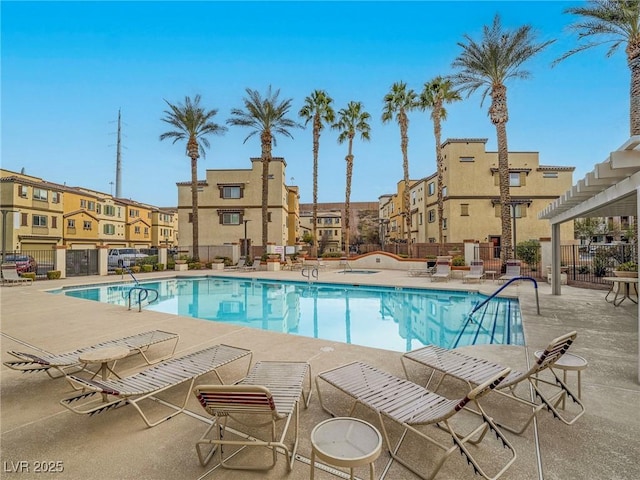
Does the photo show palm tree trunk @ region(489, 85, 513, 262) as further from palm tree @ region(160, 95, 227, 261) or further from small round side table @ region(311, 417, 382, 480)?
palm tree @ region(160, 95, 227, 261)

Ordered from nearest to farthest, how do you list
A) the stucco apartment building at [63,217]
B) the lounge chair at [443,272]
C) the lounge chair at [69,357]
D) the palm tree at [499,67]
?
the lounge chair at [69,357] < the palm tree at [499,67] < the lounge chair at [443,272] < the stucco apartment building at [63,217]

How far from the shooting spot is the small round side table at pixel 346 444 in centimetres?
184

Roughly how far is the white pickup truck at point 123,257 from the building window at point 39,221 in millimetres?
9729

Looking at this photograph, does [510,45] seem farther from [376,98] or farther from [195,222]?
[195,222]

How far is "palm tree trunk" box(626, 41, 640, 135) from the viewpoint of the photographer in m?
10.8

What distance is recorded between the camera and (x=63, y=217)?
33156 millimetres

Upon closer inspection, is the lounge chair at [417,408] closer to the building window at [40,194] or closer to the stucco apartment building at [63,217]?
the stucco apartment building at [63,217]

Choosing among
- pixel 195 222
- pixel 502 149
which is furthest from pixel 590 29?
pixel 195 222

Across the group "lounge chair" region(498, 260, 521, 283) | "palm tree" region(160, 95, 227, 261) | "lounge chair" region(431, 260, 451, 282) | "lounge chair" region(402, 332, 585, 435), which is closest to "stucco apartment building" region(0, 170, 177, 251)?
"palm tree" region(160, 95, 227, 261)

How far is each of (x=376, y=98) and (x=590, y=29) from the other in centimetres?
1678

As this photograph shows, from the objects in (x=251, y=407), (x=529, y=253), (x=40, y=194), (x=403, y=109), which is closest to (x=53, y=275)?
(x=40, y=194)

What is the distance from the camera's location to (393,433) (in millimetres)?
2945

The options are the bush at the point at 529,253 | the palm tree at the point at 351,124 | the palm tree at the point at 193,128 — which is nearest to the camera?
the bush at the point at 529,253

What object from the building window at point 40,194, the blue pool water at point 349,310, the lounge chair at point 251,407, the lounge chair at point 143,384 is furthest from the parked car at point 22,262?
the lounge chair at point 251,407
